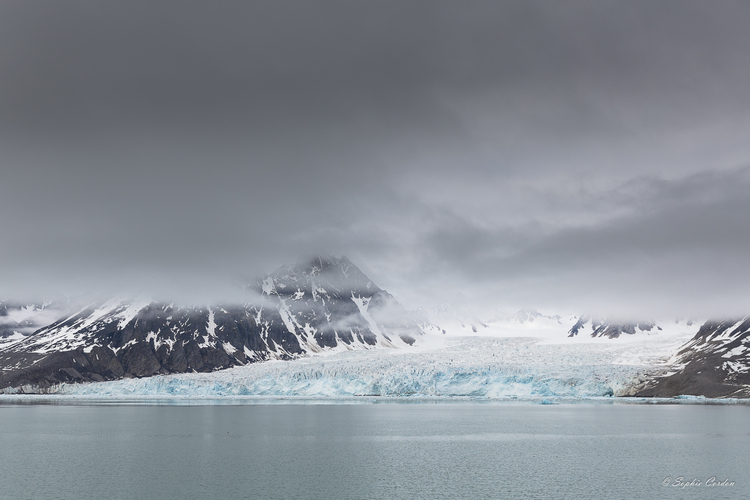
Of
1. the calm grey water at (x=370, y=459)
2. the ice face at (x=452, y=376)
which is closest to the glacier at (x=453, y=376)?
the ice face at (x=452, y=376)

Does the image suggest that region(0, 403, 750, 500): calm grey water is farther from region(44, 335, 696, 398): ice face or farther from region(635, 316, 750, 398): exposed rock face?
region(635, 316, 750, 398): exposed rock face

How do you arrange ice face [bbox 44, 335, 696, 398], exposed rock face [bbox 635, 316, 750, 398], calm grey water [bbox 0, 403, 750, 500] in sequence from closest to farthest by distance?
calm grey water [bbox 0, 403, 750, 500] → ice face [bbox 44, 335, 696, 398] → exposed rock face [bbox 635, 316, 750, 398]

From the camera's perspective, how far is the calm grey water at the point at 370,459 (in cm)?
4288

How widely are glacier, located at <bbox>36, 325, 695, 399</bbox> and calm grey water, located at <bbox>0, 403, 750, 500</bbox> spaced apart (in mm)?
54957

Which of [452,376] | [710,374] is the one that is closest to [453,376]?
[452,376]

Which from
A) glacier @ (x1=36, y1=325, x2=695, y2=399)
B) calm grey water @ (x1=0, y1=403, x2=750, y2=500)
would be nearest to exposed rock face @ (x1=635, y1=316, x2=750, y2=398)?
glacier @ (x1=36, y1=325, x2=695, y2=399)

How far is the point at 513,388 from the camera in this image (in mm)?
154000

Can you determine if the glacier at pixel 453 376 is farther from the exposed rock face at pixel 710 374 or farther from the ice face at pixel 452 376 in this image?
the exposed rock face at pixel 710 374

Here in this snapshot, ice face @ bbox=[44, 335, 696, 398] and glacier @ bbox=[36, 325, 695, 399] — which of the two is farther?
glacier @ bbox=[36, 325, 695, 399]

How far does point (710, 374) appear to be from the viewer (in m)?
162

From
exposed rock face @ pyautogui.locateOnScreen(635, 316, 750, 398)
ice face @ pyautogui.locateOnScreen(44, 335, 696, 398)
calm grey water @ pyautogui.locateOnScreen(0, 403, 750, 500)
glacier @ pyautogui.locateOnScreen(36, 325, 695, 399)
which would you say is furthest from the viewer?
exposed rock face @ pyautogui.locateOnScreen(635, 316, 750, 398)

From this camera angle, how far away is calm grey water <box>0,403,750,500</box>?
42.9 meters

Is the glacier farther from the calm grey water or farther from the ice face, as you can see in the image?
the calm grey water

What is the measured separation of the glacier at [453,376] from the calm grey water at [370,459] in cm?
5496
